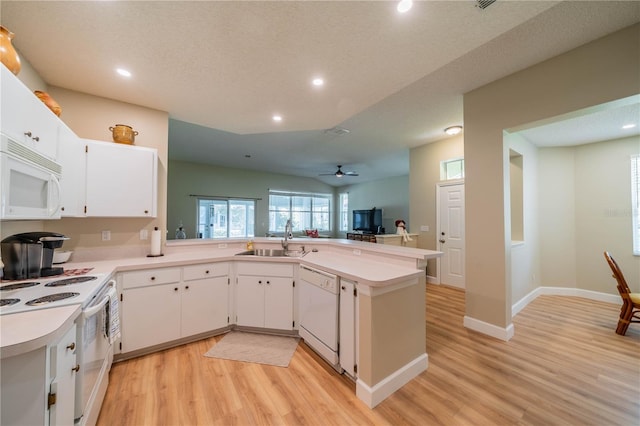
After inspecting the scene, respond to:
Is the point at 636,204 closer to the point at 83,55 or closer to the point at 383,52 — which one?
the point at 383,52

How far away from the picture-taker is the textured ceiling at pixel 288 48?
→ 1562 mm

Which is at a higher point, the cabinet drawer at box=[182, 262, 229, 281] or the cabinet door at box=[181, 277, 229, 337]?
the cabinet drawer at box=[182, 262, 229, 281]

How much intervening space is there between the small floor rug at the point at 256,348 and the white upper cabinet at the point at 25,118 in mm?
2150

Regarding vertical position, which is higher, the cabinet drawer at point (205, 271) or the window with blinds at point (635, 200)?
the window with blinds at point (635, 200)

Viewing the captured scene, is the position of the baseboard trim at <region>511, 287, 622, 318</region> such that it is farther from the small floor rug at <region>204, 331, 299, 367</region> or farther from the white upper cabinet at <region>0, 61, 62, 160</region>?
the white upper cabinet at <region>0, 61, 62, 160</region>

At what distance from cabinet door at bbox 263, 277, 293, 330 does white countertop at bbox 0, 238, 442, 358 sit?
264mm

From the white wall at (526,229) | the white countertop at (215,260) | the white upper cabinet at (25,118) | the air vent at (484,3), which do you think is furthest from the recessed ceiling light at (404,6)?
the white wall at (526,229)

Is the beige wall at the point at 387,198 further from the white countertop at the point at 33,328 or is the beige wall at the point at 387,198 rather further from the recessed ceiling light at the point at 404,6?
the white countertop at the point at 33,328

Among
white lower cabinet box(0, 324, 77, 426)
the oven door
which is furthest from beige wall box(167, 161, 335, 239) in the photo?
white lower cabinet box(0, 324, 77, 426)

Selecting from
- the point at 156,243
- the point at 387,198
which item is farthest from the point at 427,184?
the point at 156,243

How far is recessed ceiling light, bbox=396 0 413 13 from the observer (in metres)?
1.46

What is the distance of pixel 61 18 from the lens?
1.62 m

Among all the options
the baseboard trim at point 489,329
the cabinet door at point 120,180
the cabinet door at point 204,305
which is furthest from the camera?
the baseboard trim at point 489,329

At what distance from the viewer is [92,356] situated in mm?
1441
